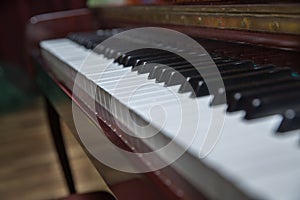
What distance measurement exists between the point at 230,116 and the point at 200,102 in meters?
0.07

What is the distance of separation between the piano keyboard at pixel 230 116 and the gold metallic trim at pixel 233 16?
2.9 inches

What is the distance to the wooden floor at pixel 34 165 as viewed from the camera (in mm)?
2021

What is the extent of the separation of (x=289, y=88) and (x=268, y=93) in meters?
0.03

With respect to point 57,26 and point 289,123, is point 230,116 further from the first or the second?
point 57,26

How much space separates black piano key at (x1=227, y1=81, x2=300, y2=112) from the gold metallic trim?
0.48ft

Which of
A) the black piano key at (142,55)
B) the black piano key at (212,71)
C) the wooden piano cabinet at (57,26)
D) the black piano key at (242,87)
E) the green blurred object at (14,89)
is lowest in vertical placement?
the green blurred object at (14,89)

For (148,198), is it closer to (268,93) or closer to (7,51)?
(268,93)

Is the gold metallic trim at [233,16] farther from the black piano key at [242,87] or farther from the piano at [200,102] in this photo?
the black piano key at [242,87]

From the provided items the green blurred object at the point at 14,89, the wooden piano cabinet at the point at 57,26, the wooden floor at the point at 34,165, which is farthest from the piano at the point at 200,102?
the green blurred object at the point at 14,89

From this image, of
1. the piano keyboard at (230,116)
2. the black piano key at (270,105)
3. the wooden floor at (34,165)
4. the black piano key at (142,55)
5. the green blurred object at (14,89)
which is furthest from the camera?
the green blurred object at (14,89)

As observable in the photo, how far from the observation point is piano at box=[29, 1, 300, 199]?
335 mm

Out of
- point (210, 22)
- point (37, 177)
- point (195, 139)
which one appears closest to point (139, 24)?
point (210, 22)

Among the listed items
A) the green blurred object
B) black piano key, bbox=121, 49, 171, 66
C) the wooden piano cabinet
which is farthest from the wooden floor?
black piano key, bbox=121, 49, 171, 66

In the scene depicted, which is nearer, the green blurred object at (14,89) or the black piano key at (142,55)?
the black piano key at (142,55)
